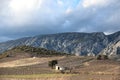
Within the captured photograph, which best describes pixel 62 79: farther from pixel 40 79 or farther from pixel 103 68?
pixel 103 68

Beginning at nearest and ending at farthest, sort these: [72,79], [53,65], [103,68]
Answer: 1. [72,79]
2. [103,68]
3. [53,65]

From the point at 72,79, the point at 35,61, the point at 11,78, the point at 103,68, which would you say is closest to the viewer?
the point at 72,79

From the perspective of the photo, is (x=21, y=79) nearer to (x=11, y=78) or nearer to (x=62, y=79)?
(x=11, y=78)

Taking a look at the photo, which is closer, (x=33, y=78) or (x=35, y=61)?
(x=33, y=78)

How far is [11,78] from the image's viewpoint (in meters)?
111

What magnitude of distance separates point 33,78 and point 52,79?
7727 millimetres

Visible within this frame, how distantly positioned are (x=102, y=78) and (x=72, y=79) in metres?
9.39

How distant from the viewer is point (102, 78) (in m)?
98.1

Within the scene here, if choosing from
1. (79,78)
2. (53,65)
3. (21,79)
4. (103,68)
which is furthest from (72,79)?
(53,65)

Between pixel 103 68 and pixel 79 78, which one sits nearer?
pixel 79 78

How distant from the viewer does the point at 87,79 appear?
9731 centimetres

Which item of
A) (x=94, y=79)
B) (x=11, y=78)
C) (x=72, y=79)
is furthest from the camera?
(x=11, y=78)

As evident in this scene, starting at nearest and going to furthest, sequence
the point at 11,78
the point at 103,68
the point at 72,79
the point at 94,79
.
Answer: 1. the point at 94,79
2. the point at 72,79
3. the point at 11,78
4. the point at 103,68

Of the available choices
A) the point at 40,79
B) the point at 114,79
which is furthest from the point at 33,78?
the point at 114,79
